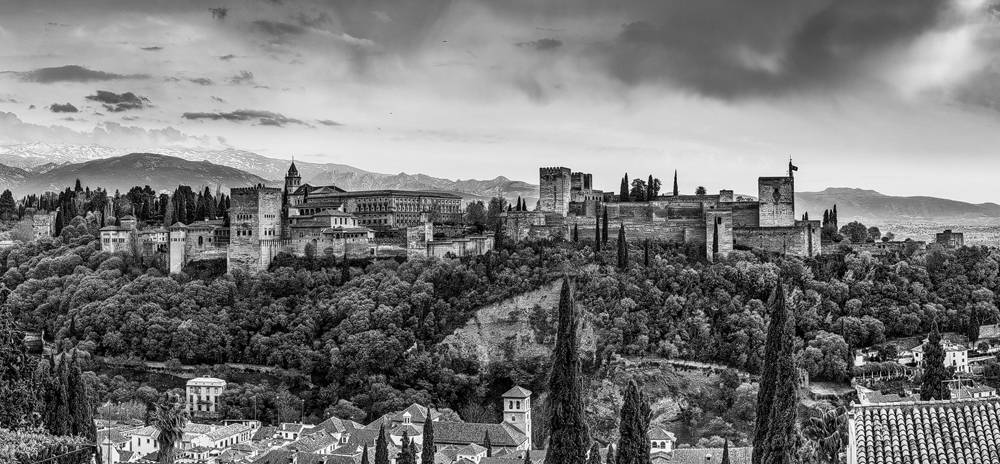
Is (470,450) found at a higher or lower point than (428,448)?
lower

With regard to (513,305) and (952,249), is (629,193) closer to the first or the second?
(513,305)

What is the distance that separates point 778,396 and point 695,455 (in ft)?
52.5

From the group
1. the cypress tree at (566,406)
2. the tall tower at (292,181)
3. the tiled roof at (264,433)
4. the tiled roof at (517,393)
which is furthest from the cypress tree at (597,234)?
the cypress tree at (566,406)

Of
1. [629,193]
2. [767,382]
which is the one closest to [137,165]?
[629,193]

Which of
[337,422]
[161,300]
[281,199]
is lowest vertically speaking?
[337,422]

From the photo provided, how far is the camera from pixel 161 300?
5003cm

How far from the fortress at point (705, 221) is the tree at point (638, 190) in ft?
4.09

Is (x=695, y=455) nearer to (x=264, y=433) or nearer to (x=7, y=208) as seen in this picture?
(x=264, y=433)

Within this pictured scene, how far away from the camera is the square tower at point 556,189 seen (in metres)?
53.8

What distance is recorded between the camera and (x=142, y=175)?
138 m

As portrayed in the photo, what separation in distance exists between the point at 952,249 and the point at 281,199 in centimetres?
3439

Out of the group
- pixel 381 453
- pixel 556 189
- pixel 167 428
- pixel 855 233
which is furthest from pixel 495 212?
pixel 167 428

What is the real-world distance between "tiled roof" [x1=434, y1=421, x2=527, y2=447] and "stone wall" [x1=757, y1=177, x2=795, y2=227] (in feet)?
65.4

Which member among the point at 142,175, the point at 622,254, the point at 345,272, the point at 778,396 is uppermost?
the point at 142,175
